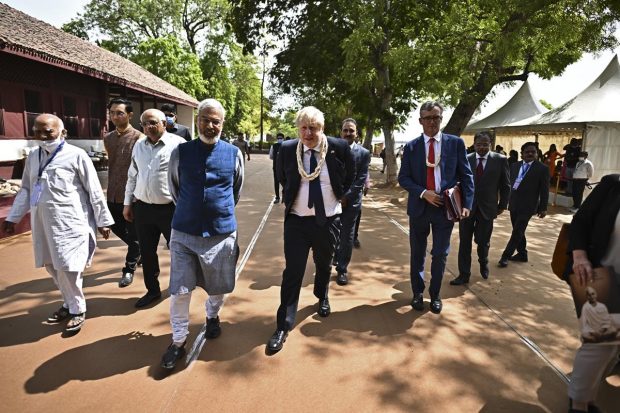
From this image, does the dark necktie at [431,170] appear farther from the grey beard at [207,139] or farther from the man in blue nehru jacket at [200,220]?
the grey beard at [207,139]

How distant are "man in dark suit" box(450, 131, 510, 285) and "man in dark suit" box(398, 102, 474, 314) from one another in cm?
107

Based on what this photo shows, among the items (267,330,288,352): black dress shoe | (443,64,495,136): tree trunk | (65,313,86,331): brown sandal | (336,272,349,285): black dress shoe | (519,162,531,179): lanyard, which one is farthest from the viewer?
(443,64,495,136): tree trunk

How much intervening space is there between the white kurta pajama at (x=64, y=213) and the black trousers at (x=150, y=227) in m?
0.36

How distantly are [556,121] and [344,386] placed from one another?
510 inches

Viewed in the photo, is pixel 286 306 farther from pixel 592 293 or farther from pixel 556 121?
pixel 556 121

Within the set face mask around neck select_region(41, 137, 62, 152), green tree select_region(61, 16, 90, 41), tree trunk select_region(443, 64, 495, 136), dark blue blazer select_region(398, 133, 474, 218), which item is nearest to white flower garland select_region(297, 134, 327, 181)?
dark blue blazer select_region(398, 133, 474, 218)

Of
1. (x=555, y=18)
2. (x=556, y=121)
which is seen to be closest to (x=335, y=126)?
(x=556, y=121)

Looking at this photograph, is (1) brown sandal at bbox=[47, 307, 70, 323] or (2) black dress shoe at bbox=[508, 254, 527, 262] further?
(2) black dress shoe at bbox=[508, 254, 527, 262]

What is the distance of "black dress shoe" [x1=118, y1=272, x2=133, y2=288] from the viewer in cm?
448

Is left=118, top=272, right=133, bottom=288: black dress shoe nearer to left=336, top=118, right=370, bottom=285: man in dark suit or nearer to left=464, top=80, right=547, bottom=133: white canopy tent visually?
left=336, top=118, right=370, bottom=285: man in dark suit

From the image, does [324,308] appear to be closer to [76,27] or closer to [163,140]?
[163,140]

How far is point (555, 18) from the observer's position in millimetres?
7867

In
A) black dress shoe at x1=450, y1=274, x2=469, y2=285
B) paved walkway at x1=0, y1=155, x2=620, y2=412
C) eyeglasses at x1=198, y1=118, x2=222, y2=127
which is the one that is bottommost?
paved walkway at x1=0, y1=155, x2=620, y2=412

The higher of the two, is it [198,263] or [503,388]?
[198,263]
